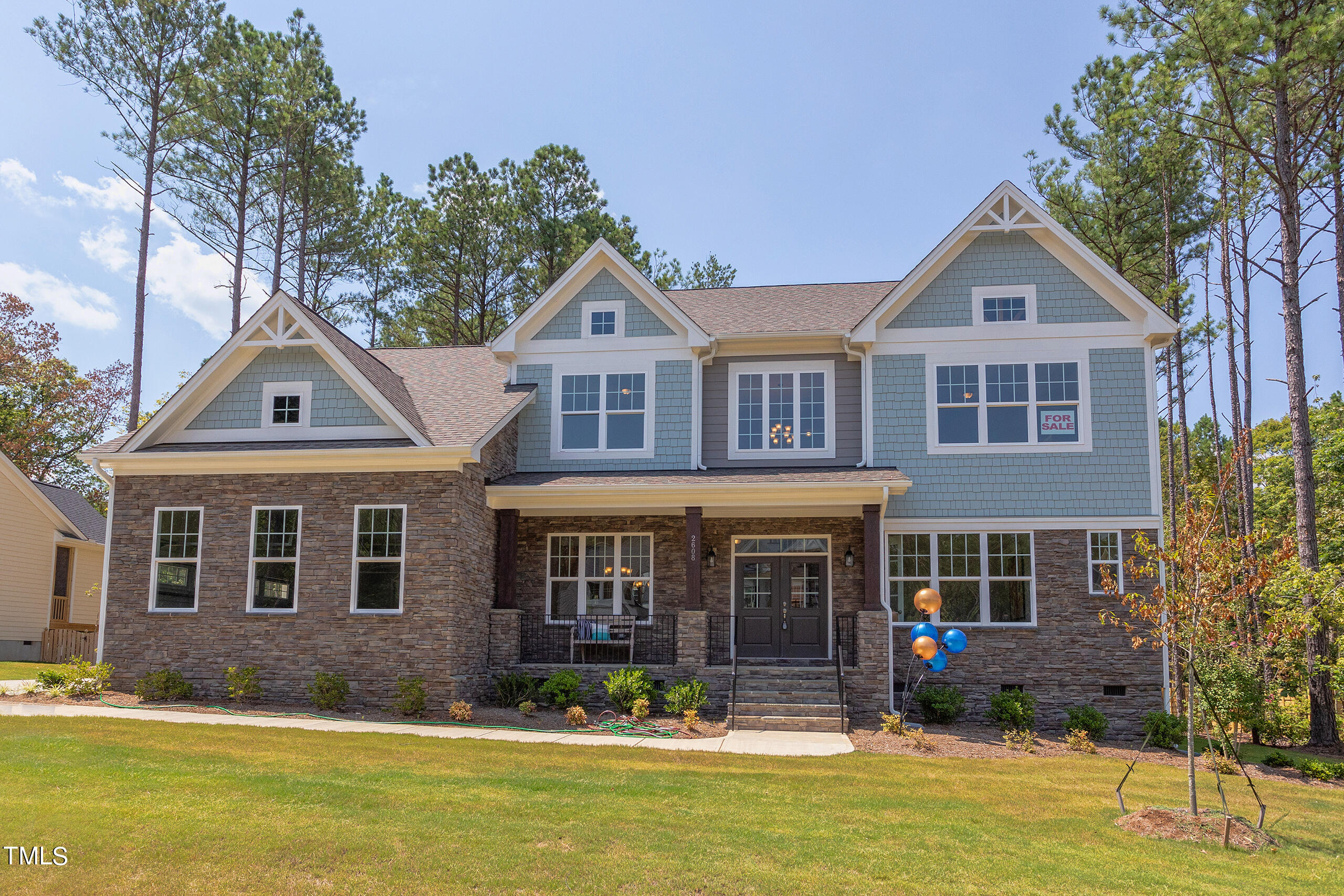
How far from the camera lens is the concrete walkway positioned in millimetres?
12242

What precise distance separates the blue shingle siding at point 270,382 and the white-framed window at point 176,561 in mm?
1627

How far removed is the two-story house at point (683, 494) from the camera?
15.3m

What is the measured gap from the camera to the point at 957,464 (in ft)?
54.6

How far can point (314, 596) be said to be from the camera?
603 inches

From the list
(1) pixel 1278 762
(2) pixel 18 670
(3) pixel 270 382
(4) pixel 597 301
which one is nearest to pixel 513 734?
(3) pixel 270 382

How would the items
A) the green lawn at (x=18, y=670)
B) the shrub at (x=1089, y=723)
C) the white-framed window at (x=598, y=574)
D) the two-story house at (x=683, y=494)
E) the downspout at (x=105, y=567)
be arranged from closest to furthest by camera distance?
the shrub at (x=1089, y=723)
the two-story house at (x=683, y=494)
the downspout at (x=105, y=567)
the white-framed window at (x=598, y=574)
the green lawn at (x=18, y=670)

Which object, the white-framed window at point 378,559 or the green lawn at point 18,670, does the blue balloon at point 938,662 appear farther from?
the green lawn at point 18,670

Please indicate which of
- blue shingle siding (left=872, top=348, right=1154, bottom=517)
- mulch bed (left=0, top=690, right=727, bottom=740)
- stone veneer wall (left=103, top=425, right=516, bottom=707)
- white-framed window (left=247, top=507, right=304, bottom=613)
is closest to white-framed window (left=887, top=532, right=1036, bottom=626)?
blue shingle siding (left=872, top=348, right=1154, bottom=517)

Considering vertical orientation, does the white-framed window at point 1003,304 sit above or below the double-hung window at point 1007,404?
above

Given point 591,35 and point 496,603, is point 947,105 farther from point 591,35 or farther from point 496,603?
point 496,603

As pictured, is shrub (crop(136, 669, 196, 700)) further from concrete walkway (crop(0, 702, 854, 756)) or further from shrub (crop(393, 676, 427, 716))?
shrub (crop(393, 676, 427, 716))

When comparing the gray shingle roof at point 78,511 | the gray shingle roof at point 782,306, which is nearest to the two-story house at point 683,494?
the gray shingle roof at point 782,306

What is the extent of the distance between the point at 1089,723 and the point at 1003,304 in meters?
7.06

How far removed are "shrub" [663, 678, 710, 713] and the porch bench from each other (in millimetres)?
1687
